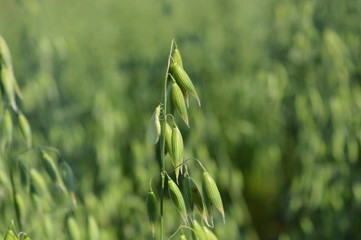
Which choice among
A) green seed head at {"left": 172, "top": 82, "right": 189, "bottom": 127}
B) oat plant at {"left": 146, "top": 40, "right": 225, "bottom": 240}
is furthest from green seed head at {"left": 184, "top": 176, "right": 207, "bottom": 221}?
green seed head at {"left": 172, "top": 82, "right": 189, "bottom": 127}

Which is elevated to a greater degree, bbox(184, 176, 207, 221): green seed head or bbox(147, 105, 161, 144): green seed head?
bbox(147, 105, 161, 144): green seed head

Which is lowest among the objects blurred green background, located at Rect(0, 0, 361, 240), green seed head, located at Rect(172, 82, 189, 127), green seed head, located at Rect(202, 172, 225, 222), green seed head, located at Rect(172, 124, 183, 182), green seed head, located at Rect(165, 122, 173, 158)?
green seed head, located at Rect(202, 172, 225, 222)

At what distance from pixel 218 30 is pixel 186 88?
10.1 ft

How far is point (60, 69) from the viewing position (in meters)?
3.10

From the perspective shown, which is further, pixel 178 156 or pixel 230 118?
pixel 230 118

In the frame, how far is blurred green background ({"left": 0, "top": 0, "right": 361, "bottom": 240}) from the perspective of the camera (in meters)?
2.43

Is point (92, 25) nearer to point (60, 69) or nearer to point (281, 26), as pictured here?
point (60, 69)

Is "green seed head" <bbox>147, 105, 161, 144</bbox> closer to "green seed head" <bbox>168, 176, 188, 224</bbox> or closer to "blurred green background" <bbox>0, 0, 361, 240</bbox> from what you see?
"green seed head" <bbox>168, 176, 188, 224</bbox>

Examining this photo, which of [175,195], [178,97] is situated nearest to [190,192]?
[175,195]

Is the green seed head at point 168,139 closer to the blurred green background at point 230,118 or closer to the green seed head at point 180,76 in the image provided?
the green seed head at point 180,76

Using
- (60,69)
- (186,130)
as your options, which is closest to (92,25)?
(60,69)

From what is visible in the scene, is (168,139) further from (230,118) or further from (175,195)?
(230,118)

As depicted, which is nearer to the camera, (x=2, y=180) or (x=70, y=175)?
(x=70, y=175)

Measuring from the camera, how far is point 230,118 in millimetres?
3453
